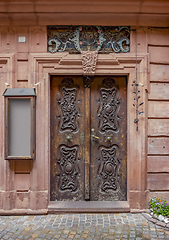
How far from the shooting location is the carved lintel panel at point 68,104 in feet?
12.7

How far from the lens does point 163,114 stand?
371 cm

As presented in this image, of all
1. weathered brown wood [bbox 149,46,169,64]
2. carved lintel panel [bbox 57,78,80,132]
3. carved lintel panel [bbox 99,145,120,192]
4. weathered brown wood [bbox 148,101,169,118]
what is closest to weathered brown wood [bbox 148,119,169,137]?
weathered brown wood [bbox 148,101,169,118]

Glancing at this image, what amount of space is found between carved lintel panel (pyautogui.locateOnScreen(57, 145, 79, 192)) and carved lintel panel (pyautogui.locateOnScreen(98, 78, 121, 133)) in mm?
847

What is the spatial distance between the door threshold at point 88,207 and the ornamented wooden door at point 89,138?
0.14 meters

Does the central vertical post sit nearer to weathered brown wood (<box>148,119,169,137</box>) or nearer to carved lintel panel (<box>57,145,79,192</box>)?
carved lintel panel (<box>57,145,79,192</box>)

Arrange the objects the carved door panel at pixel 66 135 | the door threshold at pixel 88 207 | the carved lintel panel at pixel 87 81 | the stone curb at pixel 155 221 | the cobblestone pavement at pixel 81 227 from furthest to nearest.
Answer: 1. the carved door panel at pixel 66 135
2. the carved lintel panel at pixel 87 81
3. the door threshold at pixel 88 207
4. the stone curb at pixel 155 221
5. the cobblestone pavement at pixel 81 227

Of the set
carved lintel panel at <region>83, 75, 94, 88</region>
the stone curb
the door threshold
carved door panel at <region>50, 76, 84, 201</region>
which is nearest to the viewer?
the stone curb

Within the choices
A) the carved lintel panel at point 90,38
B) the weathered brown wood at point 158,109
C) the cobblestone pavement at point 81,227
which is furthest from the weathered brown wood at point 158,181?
the carved lintel panel at point 90,38

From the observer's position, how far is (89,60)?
3.64m

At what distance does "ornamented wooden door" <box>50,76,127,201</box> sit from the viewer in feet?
12.8

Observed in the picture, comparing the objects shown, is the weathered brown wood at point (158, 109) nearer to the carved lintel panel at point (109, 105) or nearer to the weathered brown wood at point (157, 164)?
the carved lintel panel at point (109, 105)

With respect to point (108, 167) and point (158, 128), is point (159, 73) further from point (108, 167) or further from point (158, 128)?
point (108, 167)

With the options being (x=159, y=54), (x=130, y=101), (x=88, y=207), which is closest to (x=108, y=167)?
(x=88, y=207)

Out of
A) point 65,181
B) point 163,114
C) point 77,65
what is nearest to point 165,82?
point 163,114
